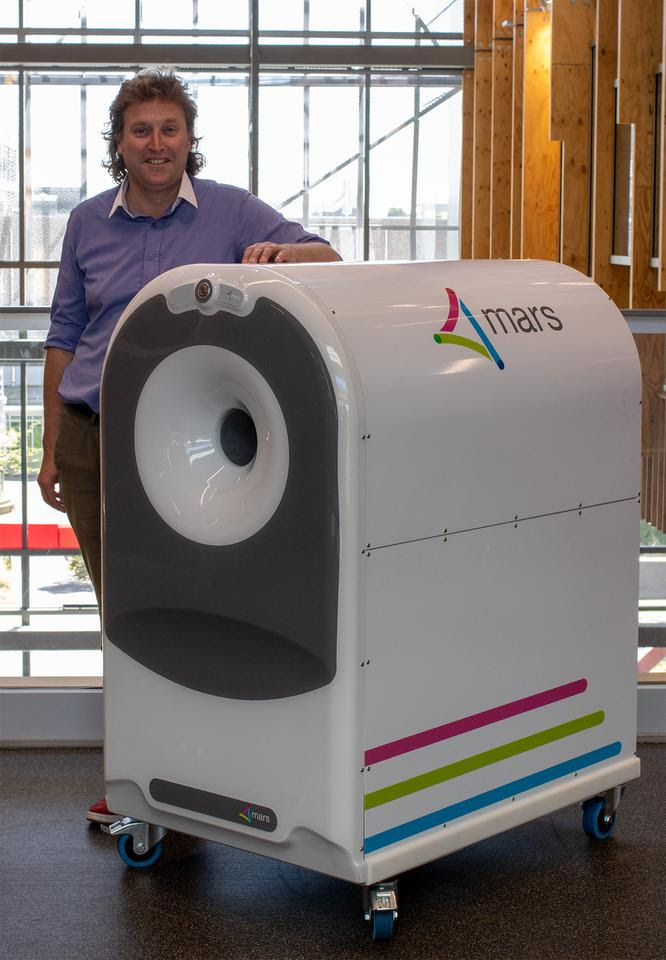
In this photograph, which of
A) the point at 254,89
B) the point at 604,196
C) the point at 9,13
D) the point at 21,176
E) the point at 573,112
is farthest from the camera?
the point at 21,176

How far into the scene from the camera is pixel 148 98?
2619 millimetres

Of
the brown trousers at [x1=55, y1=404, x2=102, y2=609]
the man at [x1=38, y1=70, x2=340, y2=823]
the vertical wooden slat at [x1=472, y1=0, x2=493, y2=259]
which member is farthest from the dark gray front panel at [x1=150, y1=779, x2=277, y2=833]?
the vertical wooden slat at [x1=472, y1=0, x2=493, y2=259]

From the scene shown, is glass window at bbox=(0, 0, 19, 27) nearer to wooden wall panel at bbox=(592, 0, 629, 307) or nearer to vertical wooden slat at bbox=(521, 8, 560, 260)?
vertical wooden slat at bbox=(521, 8, 560, 260)

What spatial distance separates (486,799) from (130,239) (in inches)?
50.9

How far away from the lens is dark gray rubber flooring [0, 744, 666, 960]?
2205 mm

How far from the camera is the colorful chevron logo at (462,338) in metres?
2.20

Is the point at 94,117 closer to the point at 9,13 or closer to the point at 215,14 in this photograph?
the point at 9,13

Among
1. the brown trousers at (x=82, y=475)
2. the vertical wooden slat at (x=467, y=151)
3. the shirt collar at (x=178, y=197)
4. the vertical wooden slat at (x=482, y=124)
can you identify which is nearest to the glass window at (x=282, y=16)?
the vertical wooden slat at (x=467, y=151)

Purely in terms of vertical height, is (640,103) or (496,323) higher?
(640,103)

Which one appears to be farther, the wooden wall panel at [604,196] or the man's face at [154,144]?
the wooden wall panel at [604,196]

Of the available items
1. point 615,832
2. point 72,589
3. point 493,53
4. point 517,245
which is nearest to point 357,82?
point 493,53

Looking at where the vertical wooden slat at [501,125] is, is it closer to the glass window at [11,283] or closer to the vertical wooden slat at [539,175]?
the vertical wooden slat at [539,175]

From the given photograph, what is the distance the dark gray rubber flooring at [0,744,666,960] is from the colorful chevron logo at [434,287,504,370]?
38.3 inches

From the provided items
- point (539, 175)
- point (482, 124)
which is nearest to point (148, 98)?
point (539, 175)
